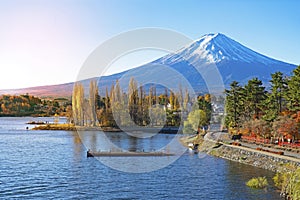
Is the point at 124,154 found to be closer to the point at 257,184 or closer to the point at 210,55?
the point at 257,184

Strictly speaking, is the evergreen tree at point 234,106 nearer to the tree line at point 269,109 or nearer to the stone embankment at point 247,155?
the tree line at point 269,109

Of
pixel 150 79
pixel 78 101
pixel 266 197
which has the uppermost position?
pixel 150 79

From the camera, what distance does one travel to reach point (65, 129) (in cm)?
6344

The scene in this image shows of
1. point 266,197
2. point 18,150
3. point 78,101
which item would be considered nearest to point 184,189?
point 266,197

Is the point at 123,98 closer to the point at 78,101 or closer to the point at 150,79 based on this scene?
the point at 78,101

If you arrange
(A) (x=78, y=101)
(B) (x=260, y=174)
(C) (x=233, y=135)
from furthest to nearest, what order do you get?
(A) (x=78, y=101)
(C) (x=233, y=135)
(B) (x=260, y=174)

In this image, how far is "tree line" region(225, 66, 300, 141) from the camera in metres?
29.7

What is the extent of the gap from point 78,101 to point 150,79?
5166 centimetres

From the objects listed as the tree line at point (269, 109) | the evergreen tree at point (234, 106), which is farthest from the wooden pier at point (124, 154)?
the evergreen tree at point (234, 106)

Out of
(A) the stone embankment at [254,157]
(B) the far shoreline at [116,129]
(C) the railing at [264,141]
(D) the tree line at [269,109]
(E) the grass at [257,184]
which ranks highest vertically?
(D) the tree line at [269,109]

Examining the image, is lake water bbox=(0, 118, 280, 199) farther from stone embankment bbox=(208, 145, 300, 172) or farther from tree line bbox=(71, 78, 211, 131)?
tree line bbox=(71, 78, 211, 131)

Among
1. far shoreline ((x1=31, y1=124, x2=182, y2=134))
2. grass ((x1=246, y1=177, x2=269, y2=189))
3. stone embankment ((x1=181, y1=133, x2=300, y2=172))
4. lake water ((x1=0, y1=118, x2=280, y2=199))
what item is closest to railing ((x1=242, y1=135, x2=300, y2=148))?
stone embankment ((x1=181, y1=133, x2=300, y2=172))

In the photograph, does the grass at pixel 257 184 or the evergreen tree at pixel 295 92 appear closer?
the grass at pixel 257 184

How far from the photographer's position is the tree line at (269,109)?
29.7 m
